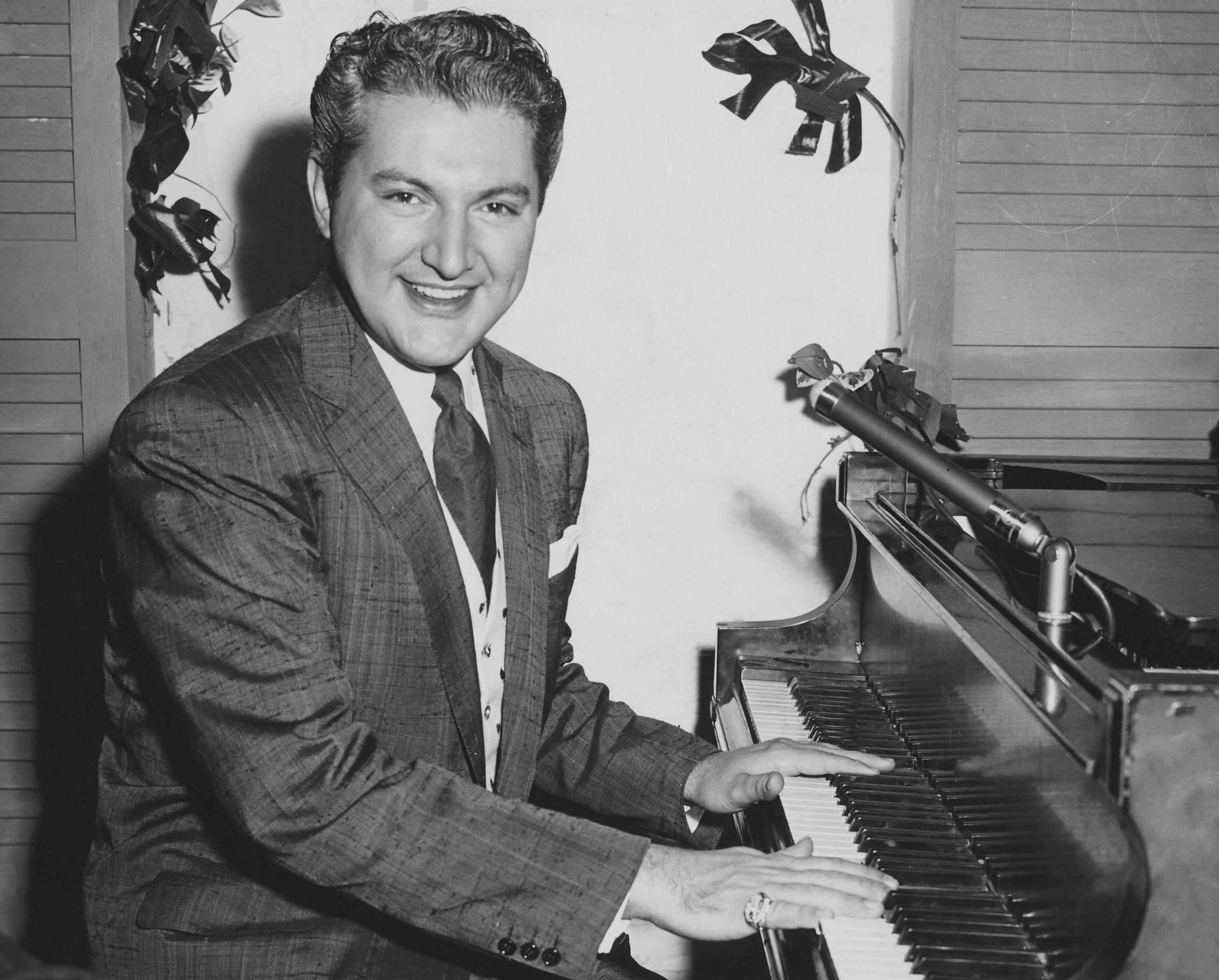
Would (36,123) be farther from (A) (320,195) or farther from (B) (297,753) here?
(B) (297,753)

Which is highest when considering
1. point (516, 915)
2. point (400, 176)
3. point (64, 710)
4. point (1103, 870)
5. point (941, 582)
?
point (400, 176)

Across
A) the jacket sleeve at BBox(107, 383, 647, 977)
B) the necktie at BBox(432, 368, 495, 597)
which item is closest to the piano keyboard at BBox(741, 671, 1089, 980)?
the jacket sleeve at BBox(107, 383, 647, 977)

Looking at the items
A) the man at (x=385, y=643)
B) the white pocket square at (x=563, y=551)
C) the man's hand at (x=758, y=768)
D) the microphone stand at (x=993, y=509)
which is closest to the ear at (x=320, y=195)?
the man at (x=385, y=643)

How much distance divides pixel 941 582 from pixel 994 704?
23 centimetres

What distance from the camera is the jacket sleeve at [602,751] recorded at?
179cm

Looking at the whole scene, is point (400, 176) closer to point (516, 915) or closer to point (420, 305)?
point (420, 305)

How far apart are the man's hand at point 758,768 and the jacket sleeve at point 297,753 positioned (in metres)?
0.39

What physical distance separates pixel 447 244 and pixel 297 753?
64 cm

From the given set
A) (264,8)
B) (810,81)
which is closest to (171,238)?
→ (264,8)

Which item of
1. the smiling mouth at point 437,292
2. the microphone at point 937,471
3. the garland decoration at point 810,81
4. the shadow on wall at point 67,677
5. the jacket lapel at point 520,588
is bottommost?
the shadow on wall at point 67,677

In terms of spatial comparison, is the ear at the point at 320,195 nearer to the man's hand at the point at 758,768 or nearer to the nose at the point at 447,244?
the nose at the point at 447,244

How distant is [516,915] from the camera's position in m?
1.33

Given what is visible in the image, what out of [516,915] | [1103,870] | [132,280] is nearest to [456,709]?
[516,915]

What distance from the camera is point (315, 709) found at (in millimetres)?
1373
